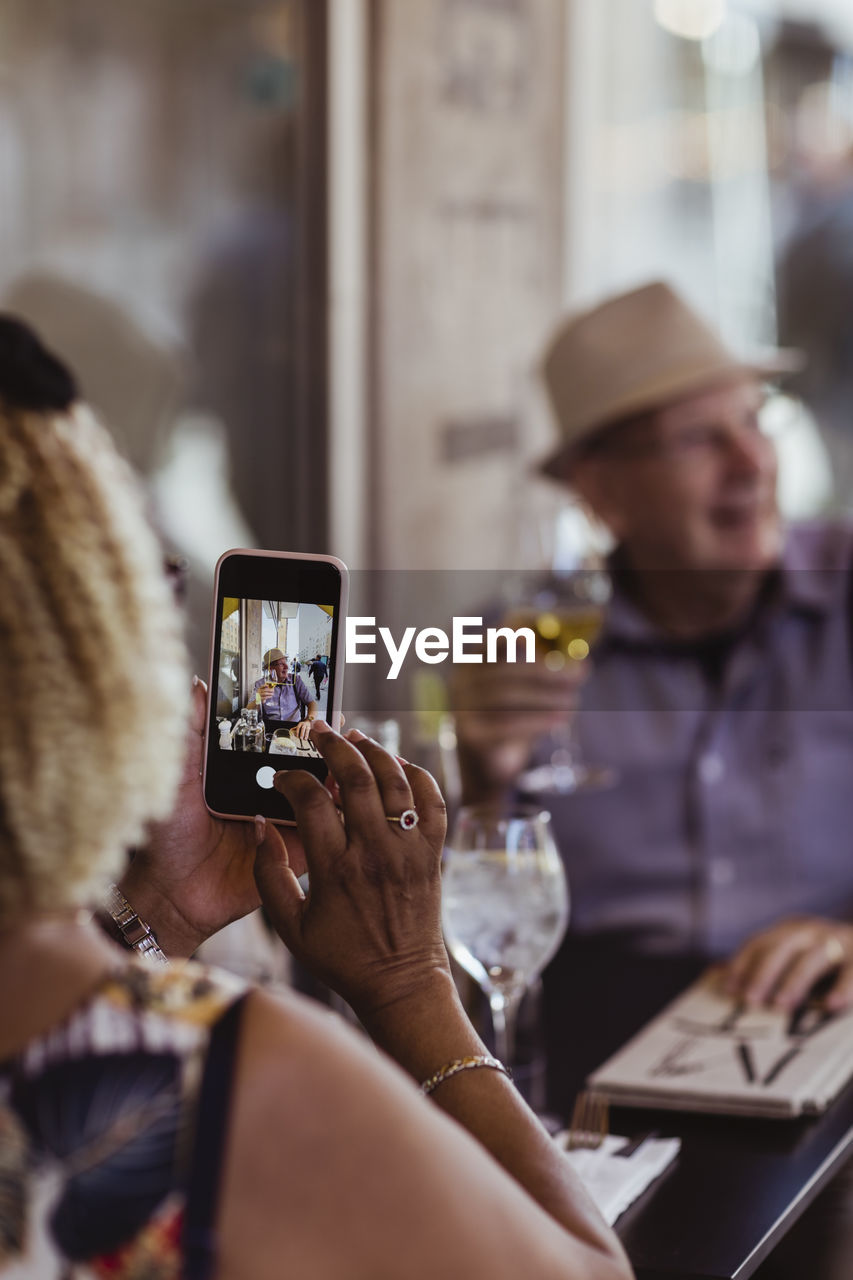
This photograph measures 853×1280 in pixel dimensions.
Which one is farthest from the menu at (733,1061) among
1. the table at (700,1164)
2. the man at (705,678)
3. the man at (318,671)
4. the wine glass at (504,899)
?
the man at (705,678)

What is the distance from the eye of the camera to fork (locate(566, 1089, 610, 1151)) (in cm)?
120

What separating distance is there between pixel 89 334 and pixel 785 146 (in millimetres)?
2521

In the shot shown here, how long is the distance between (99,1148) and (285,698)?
0.37 m

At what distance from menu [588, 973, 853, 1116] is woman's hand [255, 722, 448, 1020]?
449 millimetres

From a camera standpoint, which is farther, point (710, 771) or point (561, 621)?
point (710, 771)

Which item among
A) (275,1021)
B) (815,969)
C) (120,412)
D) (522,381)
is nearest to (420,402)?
(522,381)

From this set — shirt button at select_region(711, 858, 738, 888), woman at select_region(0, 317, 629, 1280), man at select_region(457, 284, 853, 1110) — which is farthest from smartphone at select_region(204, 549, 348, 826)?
shirt button at select_region(711, 858, 738, 888)

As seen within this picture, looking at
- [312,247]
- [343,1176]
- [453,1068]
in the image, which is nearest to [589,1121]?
[453,1068]

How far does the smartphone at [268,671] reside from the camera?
38.2 inches

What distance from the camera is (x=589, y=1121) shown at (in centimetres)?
125

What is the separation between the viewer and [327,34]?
2.79m

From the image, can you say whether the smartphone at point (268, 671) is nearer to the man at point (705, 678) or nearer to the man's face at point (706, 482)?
the man at point (705, 678)

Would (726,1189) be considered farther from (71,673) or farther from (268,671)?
(71,673)

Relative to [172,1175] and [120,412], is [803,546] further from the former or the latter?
[172,1175]
